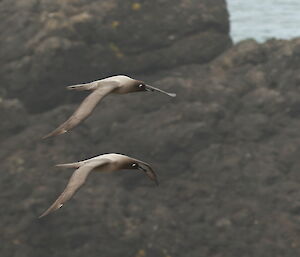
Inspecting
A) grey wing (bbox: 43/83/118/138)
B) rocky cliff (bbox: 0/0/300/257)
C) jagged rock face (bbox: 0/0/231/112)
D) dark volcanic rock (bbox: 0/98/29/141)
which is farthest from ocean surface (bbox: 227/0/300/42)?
grey wing (bbox: 43/83/118/138)

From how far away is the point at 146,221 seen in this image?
1088 cm

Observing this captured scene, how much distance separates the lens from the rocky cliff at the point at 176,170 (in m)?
10.7

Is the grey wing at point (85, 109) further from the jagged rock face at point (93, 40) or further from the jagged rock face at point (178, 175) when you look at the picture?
the jagged rock face at point (93, 40)

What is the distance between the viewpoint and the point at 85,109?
138 inches

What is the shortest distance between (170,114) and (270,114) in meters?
1.89

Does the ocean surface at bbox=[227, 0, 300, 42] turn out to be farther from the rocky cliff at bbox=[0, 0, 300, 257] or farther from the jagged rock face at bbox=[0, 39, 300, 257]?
the jagged rock face at bbox=[0, 39, 300, 257]

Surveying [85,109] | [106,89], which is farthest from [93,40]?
[85,109]

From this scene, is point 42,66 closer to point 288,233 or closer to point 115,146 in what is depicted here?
point 115,146

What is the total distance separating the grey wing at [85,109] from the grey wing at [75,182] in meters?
0.25

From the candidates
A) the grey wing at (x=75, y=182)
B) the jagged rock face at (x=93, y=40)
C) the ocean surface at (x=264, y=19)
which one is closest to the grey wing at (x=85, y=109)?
the grey wing at (x=75, y=182)

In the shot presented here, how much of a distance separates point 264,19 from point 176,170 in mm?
19013

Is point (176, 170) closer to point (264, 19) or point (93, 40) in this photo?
point (93, 40)

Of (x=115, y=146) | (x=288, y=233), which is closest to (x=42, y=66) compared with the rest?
(x=115, y=146)

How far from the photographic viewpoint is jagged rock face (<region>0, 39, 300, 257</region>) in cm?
1070
